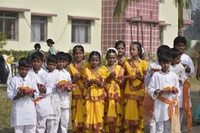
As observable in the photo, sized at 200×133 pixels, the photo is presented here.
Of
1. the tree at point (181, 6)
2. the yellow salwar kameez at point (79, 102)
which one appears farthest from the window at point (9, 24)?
the yellow salwar kameez at point (79, 102)

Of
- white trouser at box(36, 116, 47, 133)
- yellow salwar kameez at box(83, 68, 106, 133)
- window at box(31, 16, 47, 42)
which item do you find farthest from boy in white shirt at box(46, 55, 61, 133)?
window at box(31, 16, 47, 42)

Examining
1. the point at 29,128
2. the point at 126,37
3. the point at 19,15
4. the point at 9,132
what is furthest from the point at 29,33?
the point at 29,128

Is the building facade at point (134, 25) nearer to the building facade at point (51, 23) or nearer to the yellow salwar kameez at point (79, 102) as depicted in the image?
the building facade at point (51, 23)

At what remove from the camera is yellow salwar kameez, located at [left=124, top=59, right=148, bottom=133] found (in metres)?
7.79

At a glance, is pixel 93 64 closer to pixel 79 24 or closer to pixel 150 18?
pixel 79 24

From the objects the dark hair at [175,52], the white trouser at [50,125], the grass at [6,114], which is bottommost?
the grass at [6,114]

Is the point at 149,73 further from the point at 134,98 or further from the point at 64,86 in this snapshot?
the point at 64,86

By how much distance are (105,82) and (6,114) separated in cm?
333

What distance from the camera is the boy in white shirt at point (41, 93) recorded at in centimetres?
715

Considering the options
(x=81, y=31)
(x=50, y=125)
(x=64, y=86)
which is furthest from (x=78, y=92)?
(x=81, y=31)

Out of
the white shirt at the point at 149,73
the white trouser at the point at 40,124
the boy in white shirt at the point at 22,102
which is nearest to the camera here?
the boy in white shirt at the point at 22,102

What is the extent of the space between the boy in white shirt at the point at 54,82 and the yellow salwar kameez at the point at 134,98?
3.75 feet

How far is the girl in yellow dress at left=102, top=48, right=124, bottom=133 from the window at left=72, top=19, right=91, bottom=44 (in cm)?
1581

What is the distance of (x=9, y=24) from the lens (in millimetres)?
21078
